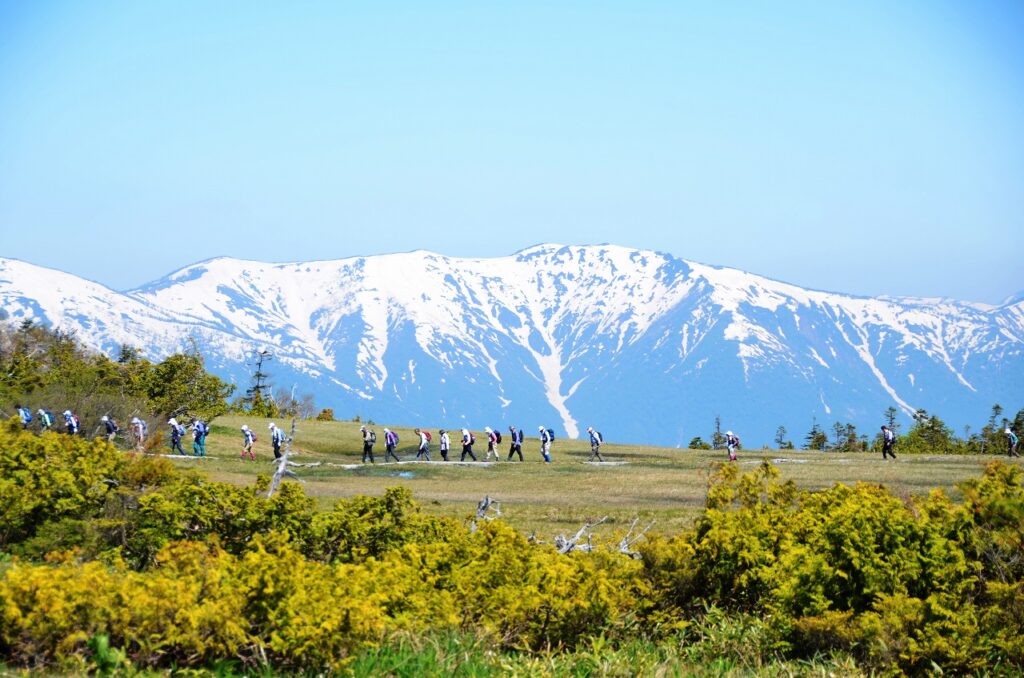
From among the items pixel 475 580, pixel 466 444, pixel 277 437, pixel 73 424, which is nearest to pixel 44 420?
pixel 73 424

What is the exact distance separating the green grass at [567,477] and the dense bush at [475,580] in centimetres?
1135

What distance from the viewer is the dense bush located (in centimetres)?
1024

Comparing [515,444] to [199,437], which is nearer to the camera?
[199,437]

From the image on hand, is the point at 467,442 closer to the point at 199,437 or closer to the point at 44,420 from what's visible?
the point at 199,437

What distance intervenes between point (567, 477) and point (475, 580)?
102 feet

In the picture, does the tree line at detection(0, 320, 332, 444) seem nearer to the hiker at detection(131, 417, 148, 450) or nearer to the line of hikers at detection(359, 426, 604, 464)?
the hiker at detection(131, 417, 148, 450)

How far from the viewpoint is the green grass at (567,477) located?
31.8 meters

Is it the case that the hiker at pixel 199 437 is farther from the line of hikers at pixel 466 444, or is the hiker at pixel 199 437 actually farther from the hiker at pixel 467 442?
the hiker at pixel 467 442

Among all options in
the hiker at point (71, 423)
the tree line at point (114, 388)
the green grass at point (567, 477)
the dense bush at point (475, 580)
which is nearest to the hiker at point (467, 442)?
the green grass at point (567, 477)

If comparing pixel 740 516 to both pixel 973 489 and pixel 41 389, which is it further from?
pixel 41 389

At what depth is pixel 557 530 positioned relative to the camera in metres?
27.7

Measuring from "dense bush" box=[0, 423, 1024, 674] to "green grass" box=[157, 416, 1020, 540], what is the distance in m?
11.4

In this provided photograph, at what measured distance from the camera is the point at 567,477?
43812 mm

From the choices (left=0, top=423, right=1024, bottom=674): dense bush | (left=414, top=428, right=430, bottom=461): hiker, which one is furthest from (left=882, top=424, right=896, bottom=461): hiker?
(left=0, top=423, right=1024, bottom=674): dense bush
